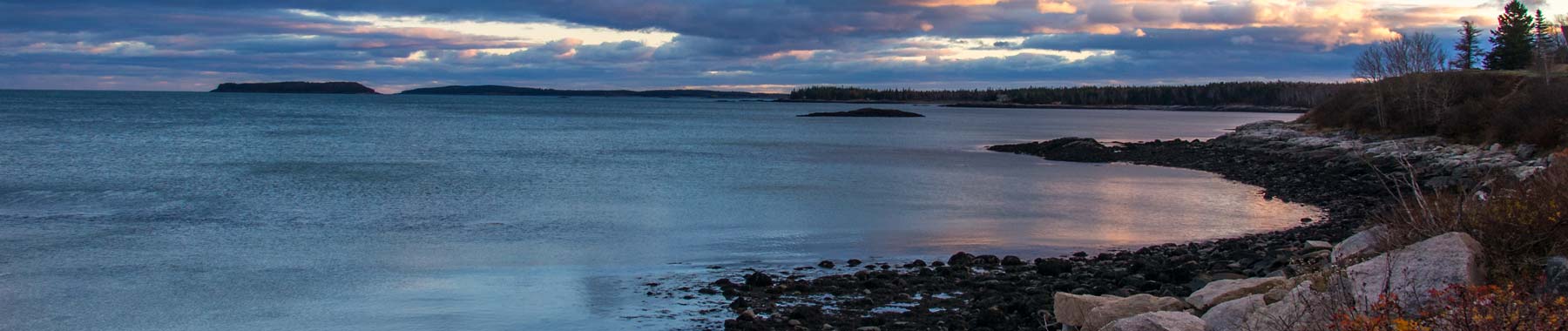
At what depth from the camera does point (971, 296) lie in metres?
10.8

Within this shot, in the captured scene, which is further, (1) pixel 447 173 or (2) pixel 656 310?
(1) pixel 447 173

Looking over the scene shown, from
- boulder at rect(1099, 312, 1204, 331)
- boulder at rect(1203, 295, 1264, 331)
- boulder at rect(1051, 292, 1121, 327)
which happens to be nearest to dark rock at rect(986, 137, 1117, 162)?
boulder at rect(1051, 292, 1121, 327)

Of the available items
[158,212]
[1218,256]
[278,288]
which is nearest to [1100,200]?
[1218,256]

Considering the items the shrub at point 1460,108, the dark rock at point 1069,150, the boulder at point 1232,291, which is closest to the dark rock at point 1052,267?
the boulder at point 1232,291

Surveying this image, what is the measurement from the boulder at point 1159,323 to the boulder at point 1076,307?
1.15 meters

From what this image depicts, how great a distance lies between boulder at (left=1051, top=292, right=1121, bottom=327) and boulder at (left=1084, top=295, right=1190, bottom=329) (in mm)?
109

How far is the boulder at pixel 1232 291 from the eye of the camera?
25.7ft

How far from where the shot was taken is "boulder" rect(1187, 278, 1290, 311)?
785 cm

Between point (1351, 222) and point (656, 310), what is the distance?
11729 mm

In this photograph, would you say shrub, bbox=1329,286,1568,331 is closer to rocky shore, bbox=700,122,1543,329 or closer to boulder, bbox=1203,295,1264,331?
boulder, bbox=1203,295,1264,331

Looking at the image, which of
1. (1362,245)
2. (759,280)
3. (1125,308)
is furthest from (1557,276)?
(759,280)

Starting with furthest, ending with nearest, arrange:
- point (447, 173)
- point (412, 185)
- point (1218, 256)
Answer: point (447, 173)
point (412, 185)
point (1218, 256)

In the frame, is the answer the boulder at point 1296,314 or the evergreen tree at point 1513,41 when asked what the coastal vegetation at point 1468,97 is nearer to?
the evergreen tree at point 1513,41

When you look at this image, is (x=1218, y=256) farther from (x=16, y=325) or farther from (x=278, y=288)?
(x=16, y=325)
